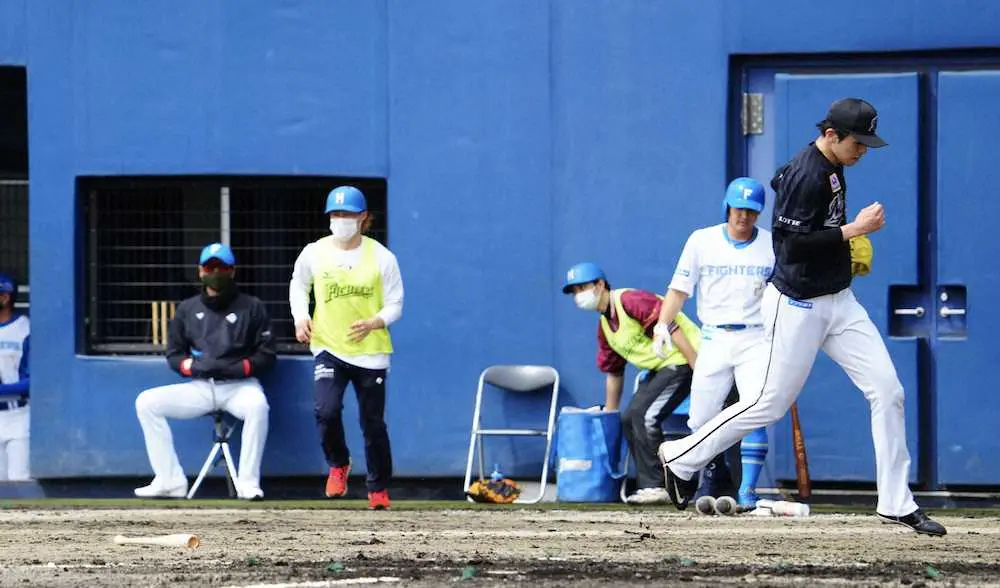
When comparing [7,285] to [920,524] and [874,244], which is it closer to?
[874,244]

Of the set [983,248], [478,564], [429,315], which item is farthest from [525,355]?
[478,564]

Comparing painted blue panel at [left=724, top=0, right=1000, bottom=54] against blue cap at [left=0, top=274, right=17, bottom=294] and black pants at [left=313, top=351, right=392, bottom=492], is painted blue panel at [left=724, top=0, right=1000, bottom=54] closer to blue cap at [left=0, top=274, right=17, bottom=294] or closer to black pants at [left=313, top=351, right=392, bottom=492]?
black pants at [left=313, top=351, right=392, bottom=492]

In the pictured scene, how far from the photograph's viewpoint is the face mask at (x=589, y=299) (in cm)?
1187

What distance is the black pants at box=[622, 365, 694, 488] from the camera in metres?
11.7

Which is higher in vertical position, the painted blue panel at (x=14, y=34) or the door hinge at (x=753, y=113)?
the painted blue panel at (x=14, y=34)

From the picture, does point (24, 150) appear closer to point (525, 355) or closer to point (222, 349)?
point (222, 349)

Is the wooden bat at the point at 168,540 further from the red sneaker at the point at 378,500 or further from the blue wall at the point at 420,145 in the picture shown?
the blue wall at the point at 420,145

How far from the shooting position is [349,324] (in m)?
11.4

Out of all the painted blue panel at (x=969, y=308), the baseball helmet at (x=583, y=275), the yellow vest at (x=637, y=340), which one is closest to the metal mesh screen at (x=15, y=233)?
the baseball helmet at (x=583, y=275)

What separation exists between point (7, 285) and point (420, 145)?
11.5 feet

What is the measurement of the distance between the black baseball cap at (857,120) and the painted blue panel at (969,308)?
3992 millimetres

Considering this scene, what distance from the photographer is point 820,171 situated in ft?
27.2

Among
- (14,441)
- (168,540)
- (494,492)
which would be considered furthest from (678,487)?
(14,441)

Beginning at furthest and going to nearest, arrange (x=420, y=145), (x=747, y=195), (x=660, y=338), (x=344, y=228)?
(x=420, y=145) < (x=344, y=228) < (x=747, y=195) < (x=660, y=338)
